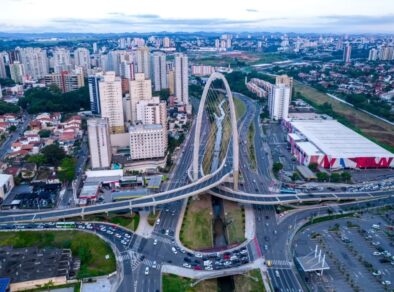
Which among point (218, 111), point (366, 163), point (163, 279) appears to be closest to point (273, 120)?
point (218, 111)

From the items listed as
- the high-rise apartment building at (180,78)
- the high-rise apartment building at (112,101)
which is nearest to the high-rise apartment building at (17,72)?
the high-rise apartment building at (180,78)

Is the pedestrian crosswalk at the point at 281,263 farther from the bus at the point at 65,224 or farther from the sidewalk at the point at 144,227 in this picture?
the bus at the point at 65,224

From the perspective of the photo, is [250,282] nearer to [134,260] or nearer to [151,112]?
[134,260]

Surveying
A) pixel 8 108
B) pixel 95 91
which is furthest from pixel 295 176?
pixel 8 108

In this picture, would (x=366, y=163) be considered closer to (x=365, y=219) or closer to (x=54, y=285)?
(x=365, y=219)

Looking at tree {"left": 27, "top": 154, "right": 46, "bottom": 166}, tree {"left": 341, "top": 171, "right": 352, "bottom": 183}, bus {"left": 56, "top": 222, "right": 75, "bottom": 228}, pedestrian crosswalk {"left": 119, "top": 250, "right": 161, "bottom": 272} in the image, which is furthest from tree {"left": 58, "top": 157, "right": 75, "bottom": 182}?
tree {"left": 341, "top": 171, "right": 352, "bottom": 183}

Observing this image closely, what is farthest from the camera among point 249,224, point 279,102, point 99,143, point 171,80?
point 171,80

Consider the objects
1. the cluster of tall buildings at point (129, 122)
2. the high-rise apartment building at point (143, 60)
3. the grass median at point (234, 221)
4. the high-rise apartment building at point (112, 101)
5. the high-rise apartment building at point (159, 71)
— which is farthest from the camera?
the high-rise apartment building at point (143, 60)
